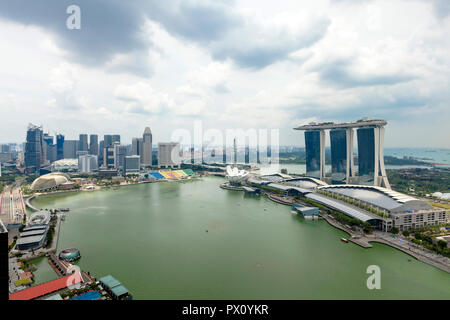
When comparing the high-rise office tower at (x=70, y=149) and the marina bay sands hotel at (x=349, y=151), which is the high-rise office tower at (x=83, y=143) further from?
the marina bay sands hotel at (x=349, y=151)

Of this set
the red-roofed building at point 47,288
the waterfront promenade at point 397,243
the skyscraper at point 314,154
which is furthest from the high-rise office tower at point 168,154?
the red-roofed building at point 47,288

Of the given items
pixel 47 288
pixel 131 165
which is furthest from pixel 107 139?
pixel 47 288

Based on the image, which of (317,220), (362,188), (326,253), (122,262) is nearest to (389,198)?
(362,188)

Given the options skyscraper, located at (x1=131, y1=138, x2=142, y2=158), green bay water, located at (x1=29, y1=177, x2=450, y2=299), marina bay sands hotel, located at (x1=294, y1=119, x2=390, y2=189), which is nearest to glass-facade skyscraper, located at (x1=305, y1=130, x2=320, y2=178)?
marina bay sands hotel, located at (x1=294, y1=119, x2=390, y2=189)

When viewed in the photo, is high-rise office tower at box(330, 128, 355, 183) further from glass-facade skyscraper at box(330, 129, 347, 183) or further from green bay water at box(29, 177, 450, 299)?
green bay water at box(29, 177, 450, 299)

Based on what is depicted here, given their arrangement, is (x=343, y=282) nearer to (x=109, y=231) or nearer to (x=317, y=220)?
(x=317, y=220)
